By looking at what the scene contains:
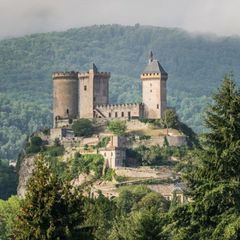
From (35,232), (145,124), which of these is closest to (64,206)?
(35,232)

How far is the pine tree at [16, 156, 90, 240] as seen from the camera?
1225 inches

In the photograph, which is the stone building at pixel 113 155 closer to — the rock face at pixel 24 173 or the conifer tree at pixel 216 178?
the rock face at pixel 24 173

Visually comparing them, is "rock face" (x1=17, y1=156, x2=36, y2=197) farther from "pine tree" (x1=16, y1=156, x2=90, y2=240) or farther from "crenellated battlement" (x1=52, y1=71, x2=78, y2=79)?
"pine tree" (x1=16, y1=156, x2=90, y2=240)

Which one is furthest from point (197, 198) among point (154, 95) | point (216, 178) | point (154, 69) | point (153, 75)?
point (154, 69)

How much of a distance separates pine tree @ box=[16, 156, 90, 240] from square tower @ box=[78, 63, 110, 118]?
3767 inches

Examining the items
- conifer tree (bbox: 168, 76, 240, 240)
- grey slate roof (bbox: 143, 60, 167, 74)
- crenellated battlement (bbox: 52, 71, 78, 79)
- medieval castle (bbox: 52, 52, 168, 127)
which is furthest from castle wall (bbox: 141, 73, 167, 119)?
conifer tree (bbox: 168, 76, 240, 240)

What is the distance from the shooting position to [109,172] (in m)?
115

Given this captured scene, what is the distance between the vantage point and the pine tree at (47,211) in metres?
31.1

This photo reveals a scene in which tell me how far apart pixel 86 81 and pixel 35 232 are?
100 metres

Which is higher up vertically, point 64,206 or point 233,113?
point 233,113

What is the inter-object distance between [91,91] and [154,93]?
315 inches

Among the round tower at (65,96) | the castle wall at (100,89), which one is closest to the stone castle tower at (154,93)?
the castle wall at (100,89)

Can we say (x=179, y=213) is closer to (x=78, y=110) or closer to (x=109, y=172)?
(x=109, y=172)

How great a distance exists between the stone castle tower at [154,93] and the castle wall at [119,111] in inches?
40.4
